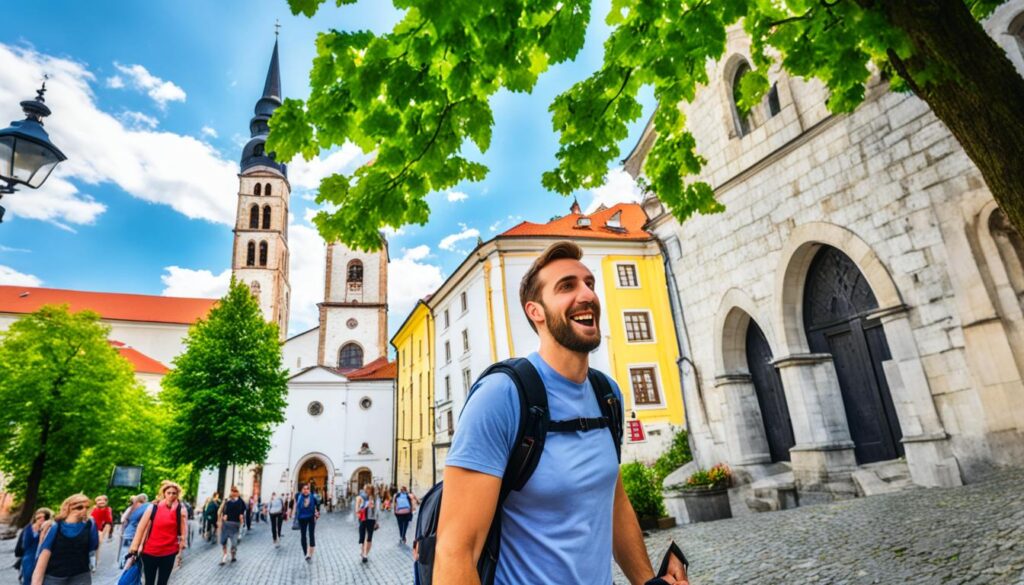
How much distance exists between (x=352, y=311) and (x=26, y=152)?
44.9m

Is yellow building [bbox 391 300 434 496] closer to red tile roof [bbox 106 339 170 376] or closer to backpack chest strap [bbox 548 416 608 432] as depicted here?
red tile roof [bbox 106 339 170 376]

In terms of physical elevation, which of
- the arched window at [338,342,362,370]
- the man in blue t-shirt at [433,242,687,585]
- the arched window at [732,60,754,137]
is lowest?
the man in blue t-shirt at [433,242,687,585]

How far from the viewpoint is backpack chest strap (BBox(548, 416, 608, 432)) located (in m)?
1.71

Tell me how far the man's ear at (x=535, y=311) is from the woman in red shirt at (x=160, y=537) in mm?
7413

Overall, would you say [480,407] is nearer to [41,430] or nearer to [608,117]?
[608,117]

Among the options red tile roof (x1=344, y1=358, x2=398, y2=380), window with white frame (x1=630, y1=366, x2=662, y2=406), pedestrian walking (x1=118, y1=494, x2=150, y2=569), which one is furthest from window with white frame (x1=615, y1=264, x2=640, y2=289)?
red tile roof (x1=344, y1=358, x2=398, y2=380)

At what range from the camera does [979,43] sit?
321 centimetres

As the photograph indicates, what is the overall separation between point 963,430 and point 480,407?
9055 millimetres

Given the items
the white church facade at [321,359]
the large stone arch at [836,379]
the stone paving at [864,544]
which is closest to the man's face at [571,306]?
the stone paving at [864,544]

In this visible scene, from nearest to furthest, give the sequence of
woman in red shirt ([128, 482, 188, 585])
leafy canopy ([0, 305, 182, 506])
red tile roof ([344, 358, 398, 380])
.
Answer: woman in red shirt ([128, 482, 188, 585]) → leafy canopy ([0, 305, 182, 506]) → red tile roof ([344, 358, 398, 380])

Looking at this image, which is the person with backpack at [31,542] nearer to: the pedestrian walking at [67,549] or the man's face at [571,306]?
the pedestrian walking at [67,549]

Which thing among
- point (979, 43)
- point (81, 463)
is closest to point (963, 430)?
point (979, 43)

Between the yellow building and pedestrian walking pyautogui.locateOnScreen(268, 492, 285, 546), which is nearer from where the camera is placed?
pedestrian walking pyautogui.locateOnScreen(268, 492, 285, 546)

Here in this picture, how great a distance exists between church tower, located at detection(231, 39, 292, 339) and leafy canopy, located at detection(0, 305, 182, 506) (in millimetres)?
26733
